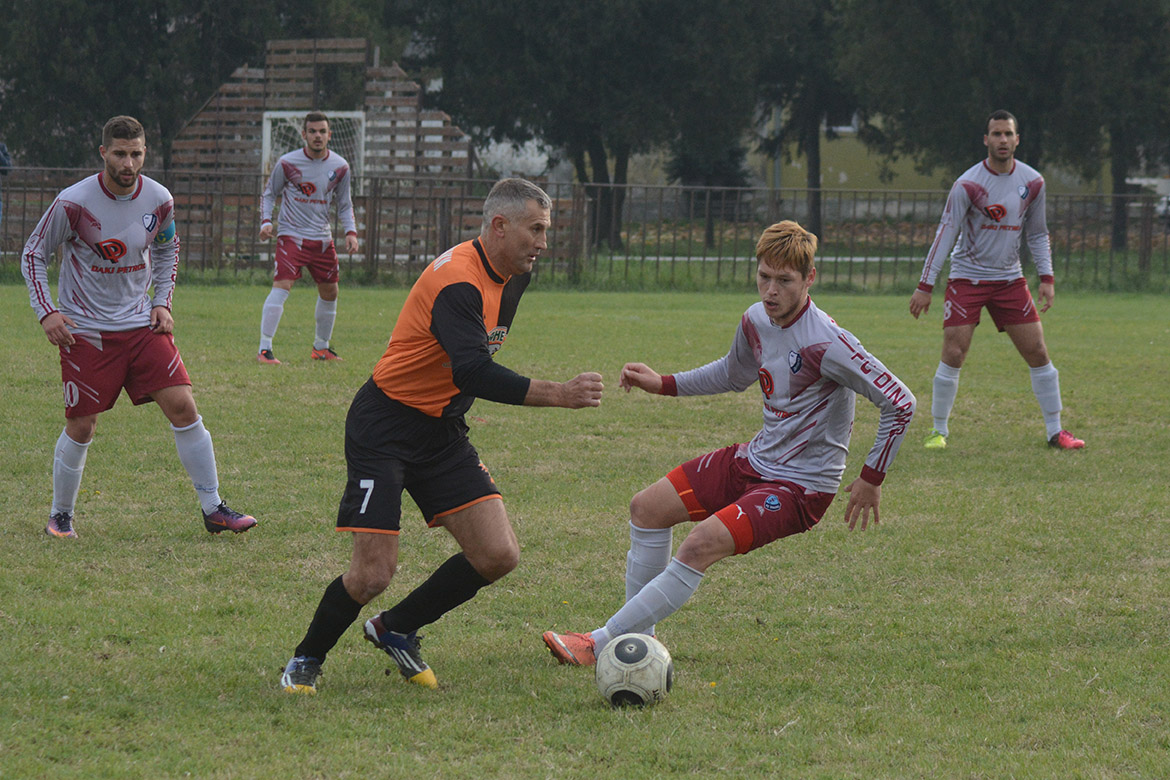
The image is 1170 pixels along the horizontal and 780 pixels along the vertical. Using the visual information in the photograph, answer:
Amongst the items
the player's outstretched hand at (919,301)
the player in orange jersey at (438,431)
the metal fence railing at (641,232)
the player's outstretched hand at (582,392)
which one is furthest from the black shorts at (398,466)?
the metal fence railing at (641,232)

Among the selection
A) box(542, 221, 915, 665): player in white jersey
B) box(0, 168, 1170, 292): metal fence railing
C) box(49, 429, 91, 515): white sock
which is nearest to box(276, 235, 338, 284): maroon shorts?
box(49, 429, 91, 515): white sock

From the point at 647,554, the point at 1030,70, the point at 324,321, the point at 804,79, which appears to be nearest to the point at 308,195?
the point at 324,321

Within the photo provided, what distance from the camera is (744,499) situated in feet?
15.5

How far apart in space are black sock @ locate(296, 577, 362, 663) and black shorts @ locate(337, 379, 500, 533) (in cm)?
24

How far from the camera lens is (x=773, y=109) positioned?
4503 cm

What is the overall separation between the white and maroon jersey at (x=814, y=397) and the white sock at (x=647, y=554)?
0.48 meters

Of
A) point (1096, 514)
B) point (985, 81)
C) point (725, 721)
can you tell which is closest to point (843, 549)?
point (1096, 514)

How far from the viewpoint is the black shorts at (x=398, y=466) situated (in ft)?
14.7

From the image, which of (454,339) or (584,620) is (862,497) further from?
(454,339)

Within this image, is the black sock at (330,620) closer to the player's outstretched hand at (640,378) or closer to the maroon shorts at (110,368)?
the player's outstretched hand at (640,378)

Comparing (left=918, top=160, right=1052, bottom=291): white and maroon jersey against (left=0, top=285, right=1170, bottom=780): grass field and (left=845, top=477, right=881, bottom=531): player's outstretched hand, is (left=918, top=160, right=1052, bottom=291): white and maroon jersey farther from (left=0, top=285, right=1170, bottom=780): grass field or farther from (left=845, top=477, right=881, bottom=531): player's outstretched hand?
(left=845, top=477, right=881, bottom=531): player's outstretched hand

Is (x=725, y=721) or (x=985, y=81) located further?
(x=985, y=81)

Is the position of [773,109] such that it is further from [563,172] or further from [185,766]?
[185,766]

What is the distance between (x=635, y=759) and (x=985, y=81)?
32037 mm
